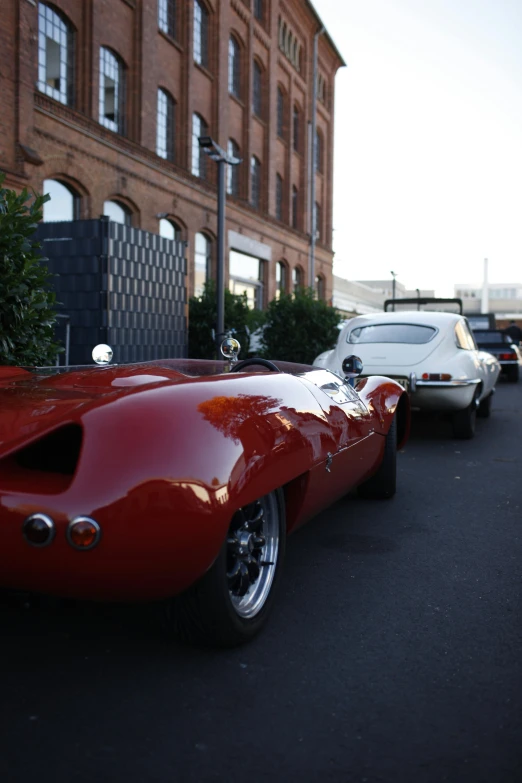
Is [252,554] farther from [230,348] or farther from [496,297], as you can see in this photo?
[496,297]

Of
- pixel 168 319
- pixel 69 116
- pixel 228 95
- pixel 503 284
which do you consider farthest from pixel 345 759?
pixel 503 284

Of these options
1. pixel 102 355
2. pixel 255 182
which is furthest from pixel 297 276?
pixel 102 355

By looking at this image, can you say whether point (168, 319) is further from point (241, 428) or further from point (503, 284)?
point (503, 284)

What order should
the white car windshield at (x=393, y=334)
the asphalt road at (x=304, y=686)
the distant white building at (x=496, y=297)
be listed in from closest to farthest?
the asphalt road at (x=304, y=686)
the white car windshield at (x=393, y=334)
the distant white building at (x=496, y=297)

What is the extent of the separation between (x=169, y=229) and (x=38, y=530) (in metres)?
22.0

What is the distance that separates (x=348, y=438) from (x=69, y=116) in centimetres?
1608

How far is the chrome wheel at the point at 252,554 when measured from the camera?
2.93 meters

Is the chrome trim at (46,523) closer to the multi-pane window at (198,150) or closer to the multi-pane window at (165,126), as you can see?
the multi-pane window at (165,126)

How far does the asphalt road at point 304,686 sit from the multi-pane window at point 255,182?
27901mm

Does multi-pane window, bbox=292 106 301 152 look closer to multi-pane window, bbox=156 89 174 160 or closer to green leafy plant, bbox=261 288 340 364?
multi-pane window, bbox=156 89 174 160

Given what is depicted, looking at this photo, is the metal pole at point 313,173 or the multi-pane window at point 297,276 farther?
the metal pole at point 313,173

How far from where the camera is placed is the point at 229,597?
108 inches

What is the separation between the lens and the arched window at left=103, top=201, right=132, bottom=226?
65.7ft

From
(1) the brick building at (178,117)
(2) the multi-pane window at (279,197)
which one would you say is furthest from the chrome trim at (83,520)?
(2) the multi-pane window at (279,197)
